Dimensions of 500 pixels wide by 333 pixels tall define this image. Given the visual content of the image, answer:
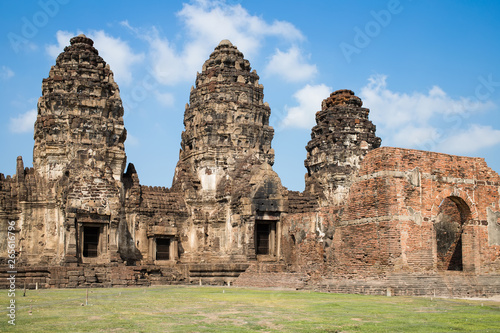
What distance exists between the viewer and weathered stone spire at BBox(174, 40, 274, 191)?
1328 inches

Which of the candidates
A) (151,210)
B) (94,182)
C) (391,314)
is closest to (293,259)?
(151,210)

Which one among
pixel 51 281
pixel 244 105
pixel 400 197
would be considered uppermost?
pixel 244 105

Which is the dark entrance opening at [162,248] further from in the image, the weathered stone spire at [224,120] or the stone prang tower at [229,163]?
the weathered stone spire at [224,120]

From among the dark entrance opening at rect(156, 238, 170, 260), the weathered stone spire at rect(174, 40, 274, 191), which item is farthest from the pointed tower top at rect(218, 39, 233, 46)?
the dark entrance opening at rect(156, 238, 170, 260)

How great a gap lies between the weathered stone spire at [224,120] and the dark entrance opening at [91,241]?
22.0ft

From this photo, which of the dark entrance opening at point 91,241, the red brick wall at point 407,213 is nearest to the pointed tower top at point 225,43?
the dark entrance opening at point 91,241

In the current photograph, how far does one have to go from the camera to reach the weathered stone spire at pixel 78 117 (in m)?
30.5

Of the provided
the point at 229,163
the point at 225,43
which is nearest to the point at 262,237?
the point at 229,163

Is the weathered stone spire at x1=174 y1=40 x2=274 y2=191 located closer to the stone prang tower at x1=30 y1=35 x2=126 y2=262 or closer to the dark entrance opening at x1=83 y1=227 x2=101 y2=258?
the stone prang tower at x1=30 y1=35 x2=126 y2=262

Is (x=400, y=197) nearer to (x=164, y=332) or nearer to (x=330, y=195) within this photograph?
(x=164, y=332)

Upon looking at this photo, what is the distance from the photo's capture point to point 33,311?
46.8ft

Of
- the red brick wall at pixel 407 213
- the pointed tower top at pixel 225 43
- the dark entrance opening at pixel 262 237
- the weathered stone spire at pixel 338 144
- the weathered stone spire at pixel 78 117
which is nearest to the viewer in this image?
the red brick wall at pixel 407 213

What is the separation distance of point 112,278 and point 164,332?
16425 mm

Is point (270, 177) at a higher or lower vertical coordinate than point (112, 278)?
higher
